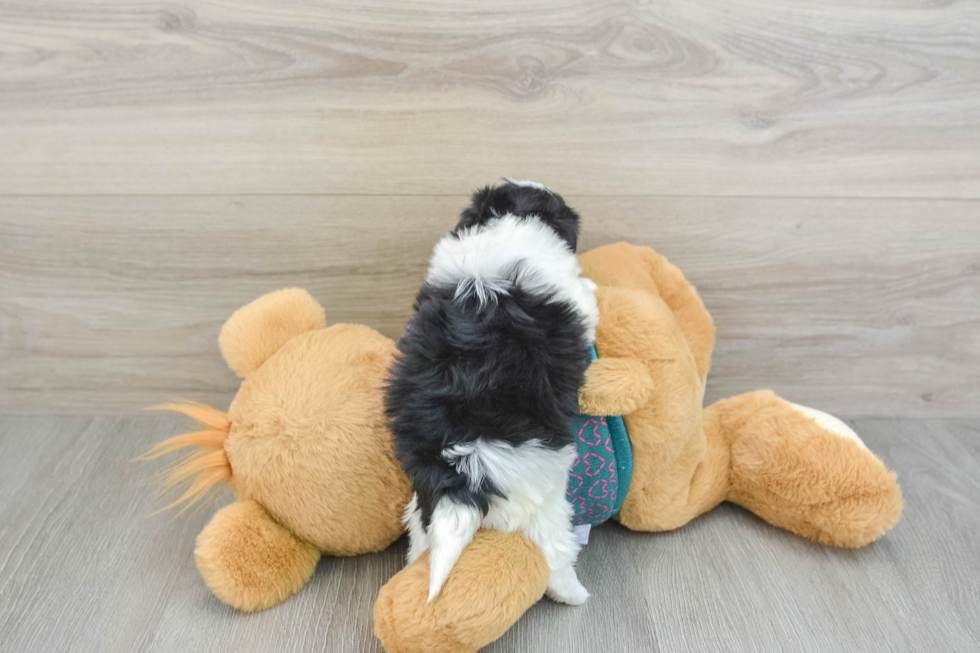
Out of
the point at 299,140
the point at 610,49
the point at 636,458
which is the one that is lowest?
the point at 636,458

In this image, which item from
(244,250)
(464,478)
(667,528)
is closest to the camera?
(464,478)

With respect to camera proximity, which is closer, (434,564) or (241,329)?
(434,564)

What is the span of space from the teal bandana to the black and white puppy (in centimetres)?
5

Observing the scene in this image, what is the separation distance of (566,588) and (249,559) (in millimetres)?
309

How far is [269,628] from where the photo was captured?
0.60 m

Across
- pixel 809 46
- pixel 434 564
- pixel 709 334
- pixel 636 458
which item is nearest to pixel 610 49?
pixel 809 46

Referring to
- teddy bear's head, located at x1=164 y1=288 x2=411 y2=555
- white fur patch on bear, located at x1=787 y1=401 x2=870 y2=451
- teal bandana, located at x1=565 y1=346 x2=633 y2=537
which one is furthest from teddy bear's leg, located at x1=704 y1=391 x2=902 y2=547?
teddy bear's head, located at x1=164 y1=288 x2=411 y2=555

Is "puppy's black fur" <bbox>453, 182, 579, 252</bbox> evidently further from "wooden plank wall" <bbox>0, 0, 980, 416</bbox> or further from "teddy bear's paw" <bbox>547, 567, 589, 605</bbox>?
"teddy bear's paw" <bbox>547, 567, 589, 605</bbox>

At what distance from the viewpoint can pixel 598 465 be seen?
0.61 metres

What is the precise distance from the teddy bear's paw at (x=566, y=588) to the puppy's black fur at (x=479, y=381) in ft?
0.47

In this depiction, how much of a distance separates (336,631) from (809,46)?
0.85 metres

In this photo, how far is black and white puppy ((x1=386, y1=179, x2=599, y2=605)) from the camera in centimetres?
50

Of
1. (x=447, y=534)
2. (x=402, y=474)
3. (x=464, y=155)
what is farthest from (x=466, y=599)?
(x=464, y=155)

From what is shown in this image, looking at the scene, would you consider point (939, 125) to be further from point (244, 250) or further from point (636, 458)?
point (244, 250)
